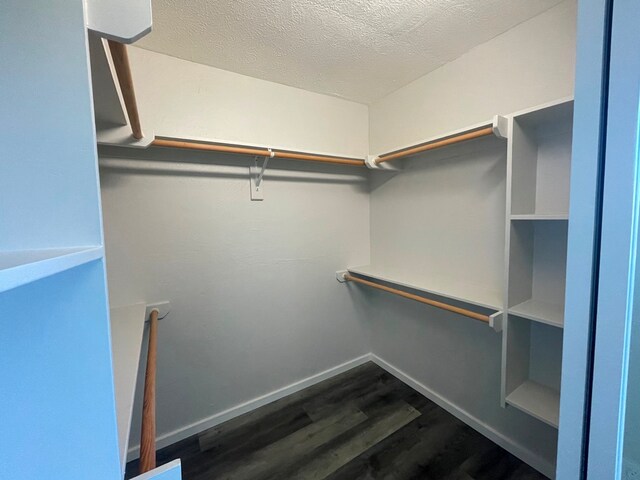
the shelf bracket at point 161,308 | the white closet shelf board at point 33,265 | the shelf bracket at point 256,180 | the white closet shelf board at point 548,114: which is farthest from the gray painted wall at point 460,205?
the white closet shelf board at point 33,265

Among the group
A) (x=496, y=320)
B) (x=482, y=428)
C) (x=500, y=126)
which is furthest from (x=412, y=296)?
(x=500, y=126)

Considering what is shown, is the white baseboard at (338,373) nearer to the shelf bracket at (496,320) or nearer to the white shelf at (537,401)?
the white shelf at (537,401)

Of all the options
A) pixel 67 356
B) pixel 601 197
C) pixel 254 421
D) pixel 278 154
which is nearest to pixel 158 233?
pixel 278 154

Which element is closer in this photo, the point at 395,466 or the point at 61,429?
the point at 61,429

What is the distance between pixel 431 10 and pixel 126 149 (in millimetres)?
1708

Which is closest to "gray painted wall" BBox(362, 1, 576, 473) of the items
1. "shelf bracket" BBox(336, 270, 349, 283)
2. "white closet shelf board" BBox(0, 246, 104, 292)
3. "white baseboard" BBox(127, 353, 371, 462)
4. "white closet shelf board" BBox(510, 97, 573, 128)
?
"white closet shelf board" BBox(510, 97, 573, 128)

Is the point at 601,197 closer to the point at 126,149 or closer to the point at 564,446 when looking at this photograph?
the point at 564,446

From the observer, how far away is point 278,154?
64.4 inches

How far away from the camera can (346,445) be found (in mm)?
1587

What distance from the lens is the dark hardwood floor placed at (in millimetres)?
1431

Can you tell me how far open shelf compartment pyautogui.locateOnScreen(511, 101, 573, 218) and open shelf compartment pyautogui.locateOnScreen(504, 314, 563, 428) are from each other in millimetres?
583

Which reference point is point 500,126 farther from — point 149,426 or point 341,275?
point 149,426

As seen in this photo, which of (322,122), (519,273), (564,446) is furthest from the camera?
(322,122)

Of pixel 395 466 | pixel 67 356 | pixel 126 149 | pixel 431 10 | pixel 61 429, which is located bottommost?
pixel 395 466
